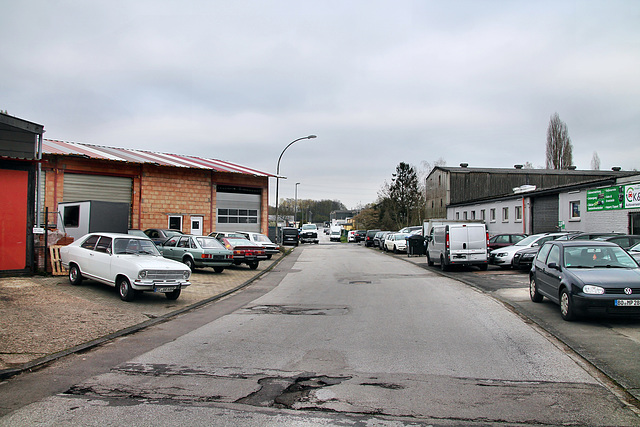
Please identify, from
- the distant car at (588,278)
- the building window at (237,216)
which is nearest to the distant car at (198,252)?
the distant car at (588,278)

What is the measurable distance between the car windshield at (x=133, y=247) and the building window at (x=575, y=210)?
73.5 feet

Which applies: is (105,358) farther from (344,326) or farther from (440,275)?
(440,275)

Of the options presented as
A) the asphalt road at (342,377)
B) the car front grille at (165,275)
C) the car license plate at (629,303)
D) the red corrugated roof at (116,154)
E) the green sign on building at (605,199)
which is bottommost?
the asphalt road at (342,377)

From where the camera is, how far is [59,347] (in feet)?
23.9

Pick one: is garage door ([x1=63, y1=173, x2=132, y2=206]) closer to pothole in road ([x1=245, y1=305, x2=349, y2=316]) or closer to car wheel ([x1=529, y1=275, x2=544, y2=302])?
pothole in road ([x1=245, y1=305, x2=349, y2=316])

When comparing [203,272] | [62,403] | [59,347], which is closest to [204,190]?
[203,272]

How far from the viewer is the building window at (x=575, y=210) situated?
86.4ft

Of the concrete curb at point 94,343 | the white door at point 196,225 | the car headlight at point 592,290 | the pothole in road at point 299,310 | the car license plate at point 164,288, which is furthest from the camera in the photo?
the white door at point 196,225

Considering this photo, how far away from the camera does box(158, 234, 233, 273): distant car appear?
18.1 metres

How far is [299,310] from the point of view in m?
11.1

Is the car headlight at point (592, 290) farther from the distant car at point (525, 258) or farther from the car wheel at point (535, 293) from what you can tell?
the distant car at point (525, 258)

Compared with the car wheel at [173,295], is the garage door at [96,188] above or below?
above

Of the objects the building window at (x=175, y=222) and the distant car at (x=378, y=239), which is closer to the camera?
the building window at (x=175, y=222)

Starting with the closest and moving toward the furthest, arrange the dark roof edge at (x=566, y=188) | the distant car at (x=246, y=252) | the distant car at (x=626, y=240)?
the distant car at (x=626, y=240) < the distant car at (x=246, y=252) < the dark roof edge at (x=566, y=188)
